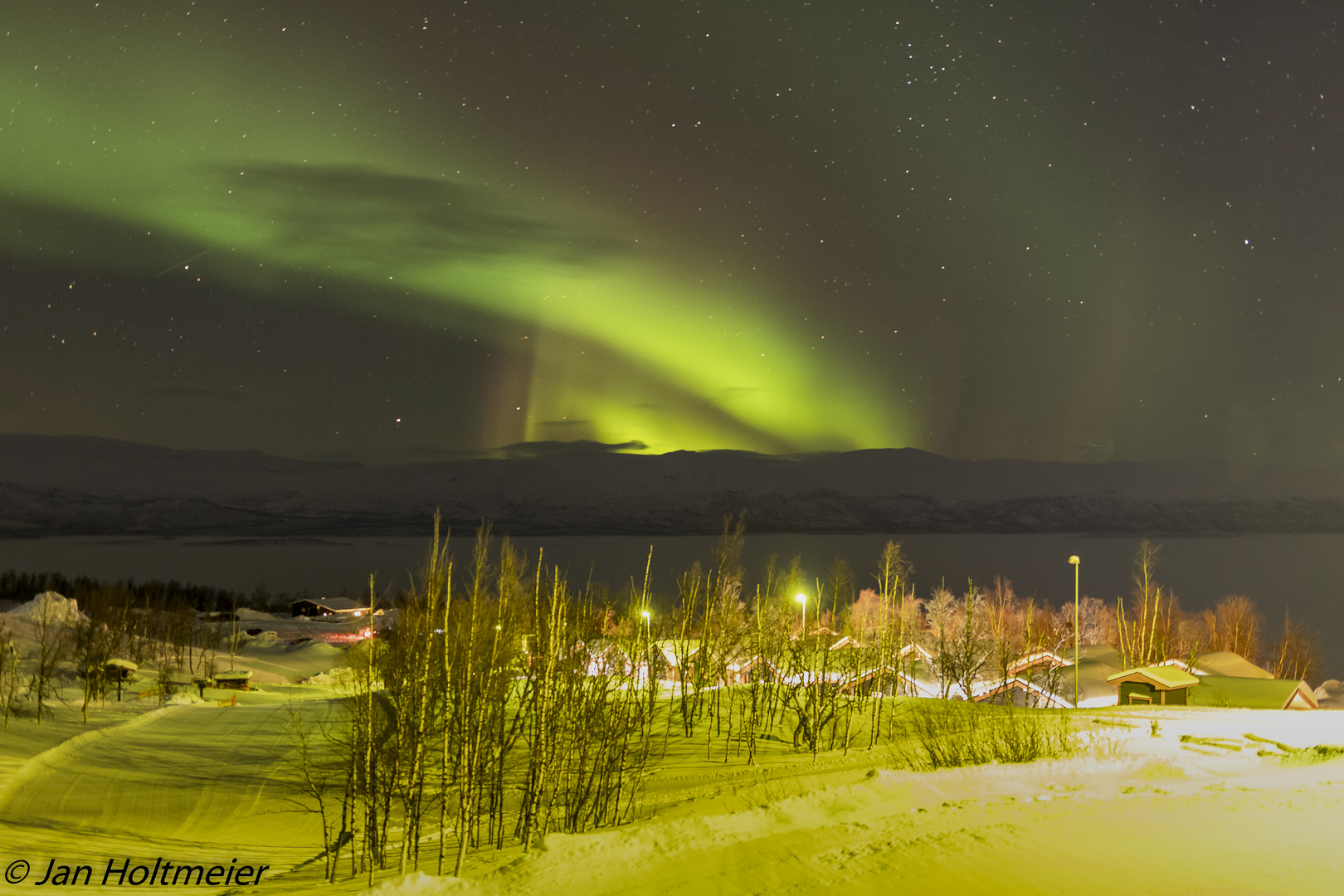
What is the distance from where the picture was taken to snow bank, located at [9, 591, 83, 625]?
81.1 meters

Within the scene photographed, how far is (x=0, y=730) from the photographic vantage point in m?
40.4

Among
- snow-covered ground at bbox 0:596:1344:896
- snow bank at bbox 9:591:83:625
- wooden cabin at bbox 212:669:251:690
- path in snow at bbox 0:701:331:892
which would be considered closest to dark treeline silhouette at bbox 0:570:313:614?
snow bank at bbox 9:591:83:625

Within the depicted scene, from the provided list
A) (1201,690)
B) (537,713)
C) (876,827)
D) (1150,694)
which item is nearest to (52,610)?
(537,713)

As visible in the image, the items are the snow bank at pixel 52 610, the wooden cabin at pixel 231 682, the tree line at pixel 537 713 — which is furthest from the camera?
the snow bank at pixel 52 610

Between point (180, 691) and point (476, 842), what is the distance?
45994 millimetres

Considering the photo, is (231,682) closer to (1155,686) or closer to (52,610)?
(52,610)

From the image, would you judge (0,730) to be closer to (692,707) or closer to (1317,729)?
(692,707)

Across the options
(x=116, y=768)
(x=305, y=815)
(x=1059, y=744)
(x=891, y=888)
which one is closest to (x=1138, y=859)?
(x=891, y=888)

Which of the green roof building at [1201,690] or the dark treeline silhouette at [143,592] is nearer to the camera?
the green roof building at [1201,690]

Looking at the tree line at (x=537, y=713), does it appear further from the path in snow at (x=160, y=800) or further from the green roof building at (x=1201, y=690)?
the green roof building at (x=1201, y=690)

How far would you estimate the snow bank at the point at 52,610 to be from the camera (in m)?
81.1

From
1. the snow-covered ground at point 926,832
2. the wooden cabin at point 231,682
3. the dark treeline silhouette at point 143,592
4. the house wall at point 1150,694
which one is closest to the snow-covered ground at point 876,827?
the snow-covered ground at point 926,832

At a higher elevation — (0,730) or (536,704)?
(536,704)

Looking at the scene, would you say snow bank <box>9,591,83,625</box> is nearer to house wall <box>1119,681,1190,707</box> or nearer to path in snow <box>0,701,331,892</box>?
path in snow <box>0,701,331,892</box>
